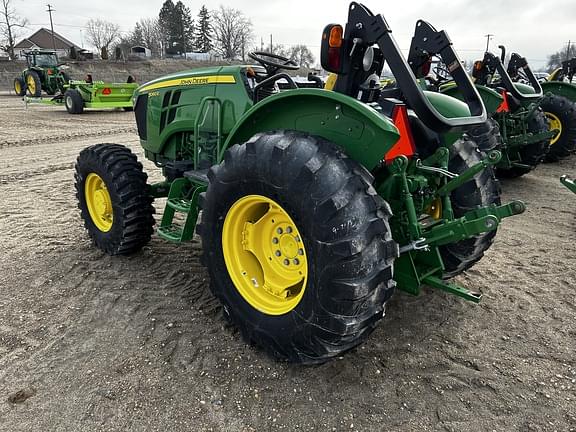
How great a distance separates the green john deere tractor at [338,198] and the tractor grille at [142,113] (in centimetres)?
126

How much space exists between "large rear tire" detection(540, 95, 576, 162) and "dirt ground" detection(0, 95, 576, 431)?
15.3 feet

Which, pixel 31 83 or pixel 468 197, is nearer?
pixel 468 197

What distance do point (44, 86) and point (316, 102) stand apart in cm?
2146

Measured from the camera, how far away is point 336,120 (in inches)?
86.4

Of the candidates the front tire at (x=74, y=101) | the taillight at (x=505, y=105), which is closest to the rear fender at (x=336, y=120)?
the taillight at (x=505, y=105)

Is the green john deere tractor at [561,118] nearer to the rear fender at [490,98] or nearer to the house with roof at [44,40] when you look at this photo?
the rear fender at [490,98]

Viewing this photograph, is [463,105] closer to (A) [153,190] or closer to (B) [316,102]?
(B) [316,102]

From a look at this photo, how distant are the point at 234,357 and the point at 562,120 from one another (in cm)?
768

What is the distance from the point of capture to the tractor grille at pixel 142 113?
4406mm

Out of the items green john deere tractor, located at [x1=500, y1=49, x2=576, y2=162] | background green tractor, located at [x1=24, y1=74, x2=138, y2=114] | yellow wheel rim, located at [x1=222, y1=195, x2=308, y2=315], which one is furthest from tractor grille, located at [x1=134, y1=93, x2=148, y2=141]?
background green tractor, located at [x1=24, y1=74, x2=138, y2=114]

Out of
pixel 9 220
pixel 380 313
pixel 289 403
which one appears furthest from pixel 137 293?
pixel 9 220

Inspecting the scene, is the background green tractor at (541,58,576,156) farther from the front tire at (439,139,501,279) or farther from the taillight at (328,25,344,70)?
the taillight at (328,25,344,70)

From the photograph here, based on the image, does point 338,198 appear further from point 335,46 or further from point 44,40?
point 44,40

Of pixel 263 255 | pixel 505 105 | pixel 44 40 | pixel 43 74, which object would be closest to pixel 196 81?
pixel 263 255
